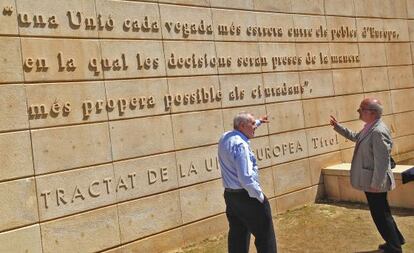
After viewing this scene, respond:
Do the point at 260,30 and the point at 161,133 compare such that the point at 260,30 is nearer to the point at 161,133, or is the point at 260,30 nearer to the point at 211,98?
the point at 211,98

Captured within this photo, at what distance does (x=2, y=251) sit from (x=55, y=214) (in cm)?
63

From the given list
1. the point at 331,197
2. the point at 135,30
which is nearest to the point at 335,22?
the point at 331,197

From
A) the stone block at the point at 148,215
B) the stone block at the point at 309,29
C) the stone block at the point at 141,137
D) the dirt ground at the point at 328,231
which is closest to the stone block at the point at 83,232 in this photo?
the stone block at the point at 148,215

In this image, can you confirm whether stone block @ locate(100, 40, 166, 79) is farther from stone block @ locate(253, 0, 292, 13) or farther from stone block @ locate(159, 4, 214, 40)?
stone block @ locate(253, 0, 292, 13)

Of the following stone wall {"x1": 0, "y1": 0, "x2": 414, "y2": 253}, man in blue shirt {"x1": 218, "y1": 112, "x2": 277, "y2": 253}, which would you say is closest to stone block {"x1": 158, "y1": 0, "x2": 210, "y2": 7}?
stone wall {"x1": 0, "y1": 0, "x2": 414, "y2": 253}

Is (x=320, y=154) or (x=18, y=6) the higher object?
(x=18, y=6)

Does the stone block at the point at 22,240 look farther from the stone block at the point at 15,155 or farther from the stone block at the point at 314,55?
the stone block at the point at 314,55

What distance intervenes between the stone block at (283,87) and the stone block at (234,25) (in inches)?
26.9

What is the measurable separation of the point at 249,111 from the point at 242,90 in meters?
0.34

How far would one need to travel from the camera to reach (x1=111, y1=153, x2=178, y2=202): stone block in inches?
235

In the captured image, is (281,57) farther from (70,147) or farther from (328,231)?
(70,147)

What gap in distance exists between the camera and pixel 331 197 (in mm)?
8383

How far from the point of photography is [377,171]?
212 inches

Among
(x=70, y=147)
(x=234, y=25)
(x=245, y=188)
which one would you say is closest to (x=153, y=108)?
(x=70, y=147)
